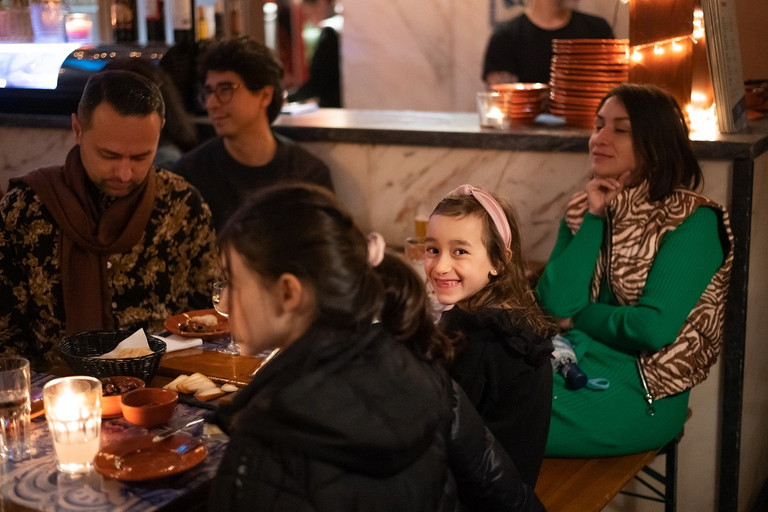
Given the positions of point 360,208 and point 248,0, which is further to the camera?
point 248,0

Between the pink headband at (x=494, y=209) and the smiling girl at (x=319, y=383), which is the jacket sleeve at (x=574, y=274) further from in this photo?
the smiling girl at (x=319, y=383)

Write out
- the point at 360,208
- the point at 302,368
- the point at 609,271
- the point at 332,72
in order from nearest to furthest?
the point at 302,368 < the point at 609,271 < the point at 360,208 < the point at 332,72

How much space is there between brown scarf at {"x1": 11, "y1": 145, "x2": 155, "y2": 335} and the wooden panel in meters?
1.39

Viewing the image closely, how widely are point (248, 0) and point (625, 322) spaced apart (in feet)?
13.4

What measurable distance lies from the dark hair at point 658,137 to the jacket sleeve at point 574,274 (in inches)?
8.6

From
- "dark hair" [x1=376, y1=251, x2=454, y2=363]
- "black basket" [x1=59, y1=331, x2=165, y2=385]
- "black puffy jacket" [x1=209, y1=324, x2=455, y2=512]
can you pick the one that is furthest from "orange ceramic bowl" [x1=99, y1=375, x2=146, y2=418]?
"dark hair" [x1=376, y1=251, x2=454, y2=363]

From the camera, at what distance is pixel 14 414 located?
5.48 ft

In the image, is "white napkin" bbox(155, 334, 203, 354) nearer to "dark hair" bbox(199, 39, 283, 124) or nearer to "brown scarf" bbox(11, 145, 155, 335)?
"brown scarf" bbox(11, 145, 155, 335)

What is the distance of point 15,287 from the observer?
265 cm

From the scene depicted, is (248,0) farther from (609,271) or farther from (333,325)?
(333,325)

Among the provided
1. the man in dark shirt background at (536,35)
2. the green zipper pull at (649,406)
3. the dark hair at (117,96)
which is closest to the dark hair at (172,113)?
the dark hair at (117,96)

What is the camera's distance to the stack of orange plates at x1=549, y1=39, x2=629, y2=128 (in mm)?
3240

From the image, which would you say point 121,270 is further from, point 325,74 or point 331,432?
point 325,74

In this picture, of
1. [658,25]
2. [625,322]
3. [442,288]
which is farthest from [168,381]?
[658,25]
